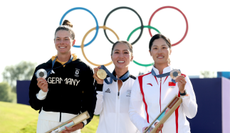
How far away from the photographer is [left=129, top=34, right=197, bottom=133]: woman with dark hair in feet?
12.3

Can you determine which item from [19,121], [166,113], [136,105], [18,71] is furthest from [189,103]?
[18,71]

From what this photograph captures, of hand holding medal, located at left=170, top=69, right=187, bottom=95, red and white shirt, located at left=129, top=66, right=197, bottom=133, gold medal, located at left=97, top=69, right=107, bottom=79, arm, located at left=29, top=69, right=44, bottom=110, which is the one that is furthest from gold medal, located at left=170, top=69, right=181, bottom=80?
arm, located at left=29, top=69, right=44, bottom=110

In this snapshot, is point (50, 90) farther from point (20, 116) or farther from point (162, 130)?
point (20, 116)

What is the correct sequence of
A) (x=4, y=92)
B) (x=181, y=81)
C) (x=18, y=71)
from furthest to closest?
1. (x=18, y=71)
2. (x=4, y=92)
3. (x=181, y=81)

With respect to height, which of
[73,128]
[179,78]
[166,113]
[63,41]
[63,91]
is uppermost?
[63,41]

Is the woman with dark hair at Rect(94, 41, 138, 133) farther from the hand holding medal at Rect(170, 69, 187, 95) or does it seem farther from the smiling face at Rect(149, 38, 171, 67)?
the hand holding medal at Rect(170, 69, 187, 95)

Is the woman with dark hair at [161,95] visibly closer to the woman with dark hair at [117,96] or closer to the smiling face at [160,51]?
the smiling face at [160,51]

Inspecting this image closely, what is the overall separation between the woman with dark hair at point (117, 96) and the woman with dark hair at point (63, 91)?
218mm

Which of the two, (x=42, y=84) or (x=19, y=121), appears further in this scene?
(x=19, y=121)

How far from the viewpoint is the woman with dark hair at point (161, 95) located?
373 centimetres

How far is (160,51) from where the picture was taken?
→ 156 inches

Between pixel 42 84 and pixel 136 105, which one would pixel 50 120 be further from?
pixel 136 105

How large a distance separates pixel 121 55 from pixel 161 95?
36.7 inches

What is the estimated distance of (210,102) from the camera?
10781 millimetres
